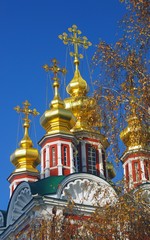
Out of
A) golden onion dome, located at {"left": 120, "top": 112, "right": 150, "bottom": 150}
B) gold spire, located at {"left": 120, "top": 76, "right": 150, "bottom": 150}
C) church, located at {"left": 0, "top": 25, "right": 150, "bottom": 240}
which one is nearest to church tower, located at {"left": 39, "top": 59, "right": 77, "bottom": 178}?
church, located at {"left": 0, "top": 25, "right": 150, "bottom": 240}

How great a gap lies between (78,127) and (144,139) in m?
13.3

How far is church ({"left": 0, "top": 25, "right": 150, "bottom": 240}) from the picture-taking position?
17.6m

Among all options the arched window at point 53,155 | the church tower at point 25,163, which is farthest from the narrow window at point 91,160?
the church tower at point 25,163

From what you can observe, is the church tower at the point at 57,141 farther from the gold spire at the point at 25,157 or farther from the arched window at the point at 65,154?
the gold spire at the point at 25,157

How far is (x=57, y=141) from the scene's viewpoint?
20734 mm

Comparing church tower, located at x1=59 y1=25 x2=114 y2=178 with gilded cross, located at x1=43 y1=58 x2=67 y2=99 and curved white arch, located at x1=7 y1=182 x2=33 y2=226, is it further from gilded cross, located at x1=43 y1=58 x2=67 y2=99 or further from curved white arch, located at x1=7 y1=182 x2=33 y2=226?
curved white arch, located at x1=7 y1=182 x2=33 y2=226

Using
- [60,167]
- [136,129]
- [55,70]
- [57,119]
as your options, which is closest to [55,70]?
[55,70]

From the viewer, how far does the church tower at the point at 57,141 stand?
20188mm

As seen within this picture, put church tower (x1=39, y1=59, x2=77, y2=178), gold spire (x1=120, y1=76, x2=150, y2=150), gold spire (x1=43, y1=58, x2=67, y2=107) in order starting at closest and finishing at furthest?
gold spire (x1=120, y1=76, x2=150, y2=150), church tower (x1=39, y1=59, x2=77, y2=178), gold spire (x1=43, y1=58, x2=67, y2=107)

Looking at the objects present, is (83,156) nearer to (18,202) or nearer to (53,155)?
(53,155)

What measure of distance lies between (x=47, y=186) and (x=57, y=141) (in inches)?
109

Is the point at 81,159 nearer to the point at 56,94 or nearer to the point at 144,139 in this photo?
the point at 56,94

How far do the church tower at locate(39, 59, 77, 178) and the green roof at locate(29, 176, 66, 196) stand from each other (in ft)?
4.01

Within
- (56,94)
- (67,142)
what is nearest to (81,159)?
(67,142)
